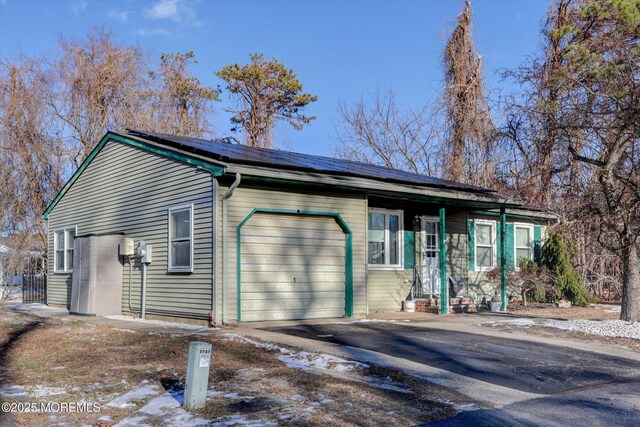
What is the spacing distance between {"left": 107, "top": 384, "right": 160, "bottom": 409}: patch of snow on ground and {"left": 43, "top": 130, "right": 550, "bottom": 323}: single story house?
15.8 feet

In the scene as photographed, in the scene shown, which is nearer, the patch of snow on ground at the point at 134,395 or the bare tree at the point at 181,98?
the patch of snow on ground at the point at 134,395

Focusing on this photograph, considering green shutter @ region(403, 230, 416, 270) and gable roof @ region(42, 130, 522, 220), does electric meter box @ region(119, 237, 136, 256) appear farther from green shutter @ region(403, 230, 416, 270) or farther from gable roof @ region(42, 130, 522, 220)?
green shutter @ region(403, 230, 416, 270)

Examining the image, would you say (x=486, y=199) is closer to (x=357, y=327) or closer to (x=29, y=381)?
(x=357, y=327)

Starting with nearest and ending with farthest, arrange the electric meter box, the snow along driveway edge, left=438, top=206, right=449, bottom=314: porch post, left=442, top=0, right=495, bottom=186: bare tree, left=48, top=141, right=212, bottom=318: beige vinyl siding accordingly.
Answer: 1. the snow along driveway edge
2. left=48, top=141, right=212, bottom=318: beige vinyl siding
3. the electric meter box
4. left=438, top=206, right=449, bottom=314: porch post
5. left=442, top=0, right=495, bottom=186: bare tree

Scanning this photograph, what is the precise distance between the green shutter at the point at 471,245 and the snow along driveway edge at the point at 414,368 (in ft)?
28.9

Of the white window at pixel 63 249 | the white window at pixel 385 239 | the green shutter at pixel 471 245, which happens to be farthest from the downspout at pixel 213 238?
the green shutter at pixel 471 245

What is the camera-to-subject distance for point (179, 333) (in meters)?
10.7

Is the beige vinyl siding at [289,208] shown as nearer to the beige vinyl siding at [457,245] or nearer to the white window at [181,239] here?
the white window at [181,239]

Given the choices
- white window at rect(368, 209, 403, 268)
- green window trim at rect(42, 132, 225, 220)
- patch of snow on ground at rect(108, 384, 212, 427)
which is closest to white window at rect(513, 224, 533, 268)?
white window at rect(368, 209, 403, 268)

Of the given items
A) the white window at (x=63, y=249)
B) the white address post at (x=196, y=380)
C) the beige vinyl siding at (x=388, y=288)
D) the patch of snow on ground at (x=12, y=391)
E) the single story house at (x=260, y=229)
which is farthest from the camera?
the white window at (x=63, y=249)

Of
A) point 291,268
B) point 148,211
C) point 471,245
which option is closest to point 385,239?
point 471,245

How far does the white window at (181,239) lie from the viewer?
1270cm

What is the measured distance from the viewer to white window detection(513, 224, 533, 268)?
64.8 ft

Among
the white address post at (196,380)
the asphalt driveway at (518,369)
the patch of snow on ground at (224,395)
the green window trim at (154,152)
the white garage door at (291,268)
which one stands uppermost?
the green window trim at (154,152)
